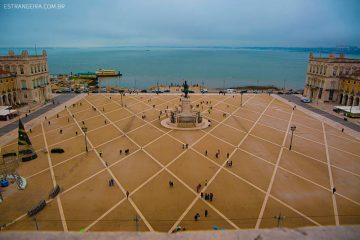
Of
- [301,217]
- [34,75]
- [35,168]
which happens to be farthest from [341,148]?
[34,75]

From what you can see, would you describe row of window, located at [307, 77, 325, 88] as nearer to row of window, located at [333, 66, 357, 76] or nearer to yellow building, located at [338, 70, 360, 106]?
row of window, located at [333, 66, 357, 76]

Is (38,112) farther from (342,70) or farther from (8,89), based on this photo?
(342,70)

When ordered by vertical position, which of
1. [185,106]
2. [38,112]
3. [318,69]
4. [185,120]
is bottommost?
[38,112]

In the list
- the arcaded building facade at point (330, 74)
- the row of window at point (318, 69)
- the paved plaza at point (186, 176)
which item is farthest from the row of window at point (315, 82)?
the paved plaza at point (186, 176)

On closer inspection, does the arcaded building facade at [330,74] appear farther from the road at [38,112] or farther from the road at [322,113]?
the road at [38,112]

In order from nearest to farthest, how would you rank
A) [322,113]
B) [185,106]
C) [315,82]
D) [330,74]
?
[185,106], [322,113], [330,74], [315,82]

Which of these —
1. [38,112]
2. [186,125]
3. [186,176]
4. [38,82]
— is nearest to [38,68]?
[38,82]

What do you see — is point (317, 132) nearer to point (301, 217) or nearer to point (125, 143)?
point (301, 217)
